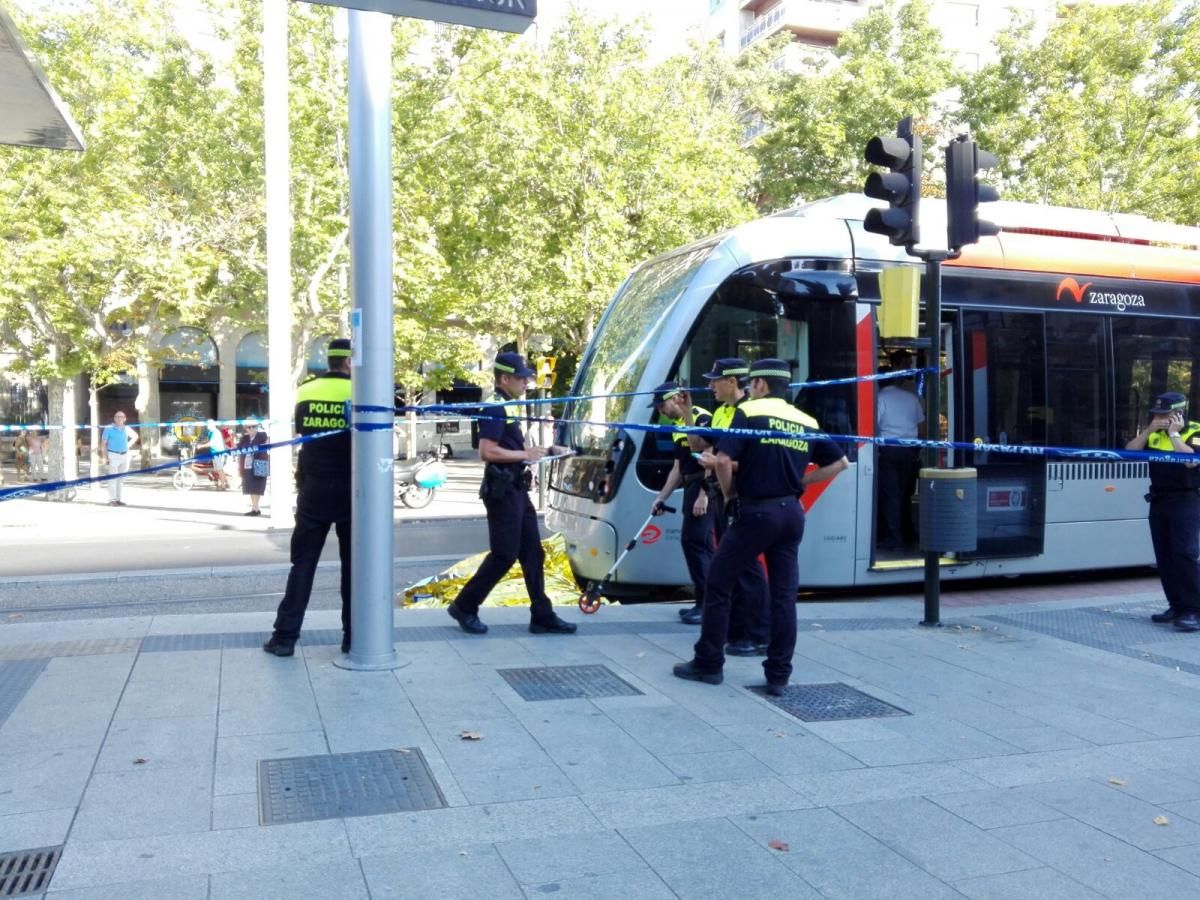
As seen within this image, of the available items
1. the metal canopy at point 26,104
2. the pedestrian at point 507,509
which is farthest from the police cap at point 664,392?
the metal canopy at point 26,104

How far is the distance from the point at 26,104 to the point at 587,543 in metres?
5.05

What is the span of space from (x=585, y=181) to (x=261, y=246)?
7.86 metres

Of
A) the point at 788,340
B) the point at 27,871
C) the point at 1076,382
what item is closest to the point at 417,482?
the point at 788,340

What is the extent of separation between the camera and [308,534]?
639cm

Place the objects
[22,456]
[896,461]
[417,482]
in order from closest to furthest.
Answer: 1. [896,461]
2. [417,482]
3. [22,456]

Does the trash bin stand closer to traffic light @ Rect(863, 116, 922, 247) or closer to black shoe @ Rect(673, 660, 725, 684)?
traffic light @ Rect(863, 116, 922, 247)

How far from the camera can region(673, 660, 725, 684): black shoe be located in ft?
19.9

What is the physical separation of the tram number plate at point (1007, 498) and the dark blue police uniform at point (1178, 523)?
154cm

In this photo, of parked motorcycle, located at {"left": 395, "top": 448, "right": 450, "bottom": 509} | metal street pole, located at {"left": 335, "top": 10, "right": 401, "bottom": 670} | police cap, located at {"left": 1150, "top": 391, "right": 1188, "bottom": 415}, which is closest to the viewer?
metal street pole, located at {"left": 335, "top": 10, "right": 401, "bottom": 670}

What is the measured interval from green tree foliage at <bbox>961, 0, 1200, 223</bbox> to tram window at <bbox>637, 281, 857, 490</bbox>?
1396cm

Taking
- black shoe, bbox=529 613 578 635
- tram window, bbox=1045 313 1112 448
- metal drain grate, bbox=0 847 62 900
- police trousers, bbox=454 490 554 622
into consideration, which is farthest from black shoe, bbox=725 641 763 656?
tram window, bbox=1045 313 1112 448

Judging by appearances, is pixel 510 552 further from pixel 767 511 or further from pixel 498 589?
pixel 498 589

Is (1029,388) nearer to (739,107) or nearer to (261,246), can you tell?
(261,246)

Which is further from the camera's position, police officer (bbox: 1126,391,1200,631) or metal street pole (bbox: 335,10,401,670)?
police officer (bbox: 1126,391,1200,631)
